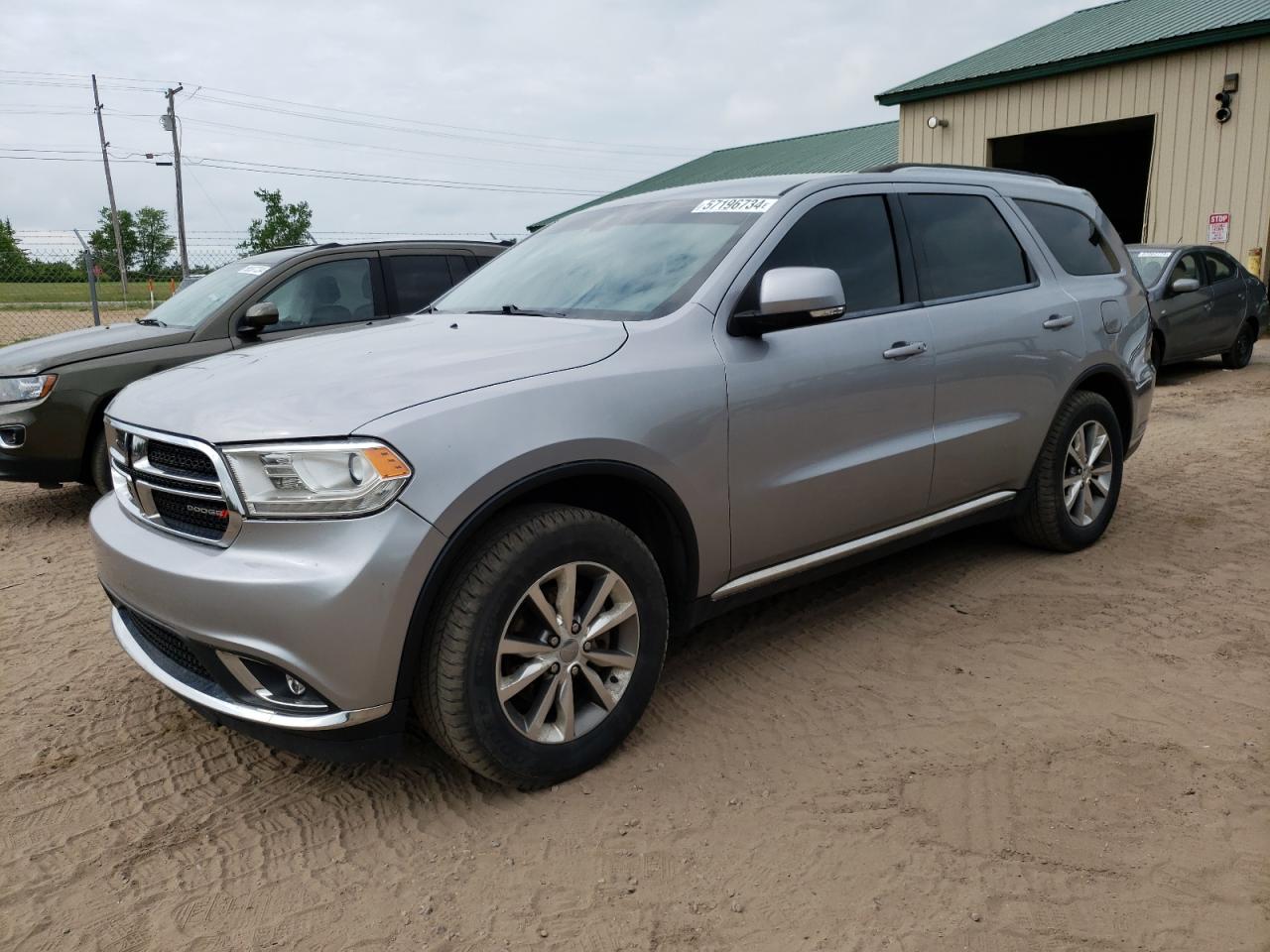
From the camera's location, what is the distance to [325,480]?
2545 mm

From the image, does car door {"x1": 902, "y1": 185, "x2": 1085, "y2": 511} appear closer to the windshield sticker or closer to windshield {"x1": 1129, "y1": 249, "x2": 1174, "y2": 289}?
the windshield sticker

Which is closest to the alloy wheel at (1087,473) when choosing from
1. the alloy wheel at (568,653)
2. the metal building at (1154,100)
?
the alloy wheel at (568,653)

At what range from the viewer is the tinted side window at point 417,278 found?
282 inches

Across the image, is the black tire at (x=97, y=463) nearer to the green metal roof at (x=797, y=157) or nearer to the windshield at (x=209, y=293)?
the windshield at (x=209, y=293)

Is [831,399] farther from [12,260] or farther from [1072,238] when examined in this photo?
[12,260]

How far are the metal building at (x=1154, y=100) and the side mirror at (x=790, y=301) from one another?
14904mm

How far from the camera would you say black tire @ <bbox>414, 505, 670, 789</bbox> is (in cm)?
266

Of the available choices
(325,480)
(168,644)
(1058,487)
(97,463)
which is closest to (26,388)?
(97,463)

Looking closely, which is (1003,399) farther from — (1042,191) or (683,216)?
(683,216)

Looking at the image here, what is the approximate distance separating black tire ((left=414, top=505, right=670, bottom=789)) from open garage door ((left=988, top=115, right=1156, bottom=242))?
17988 millimetres

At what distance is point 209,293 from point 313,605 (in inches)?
209

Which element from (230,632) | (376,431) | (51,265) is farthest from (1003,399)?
(51,265)

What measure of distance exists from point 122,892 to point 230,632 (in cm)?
71

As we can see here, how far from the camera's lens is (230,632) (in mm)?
2564
